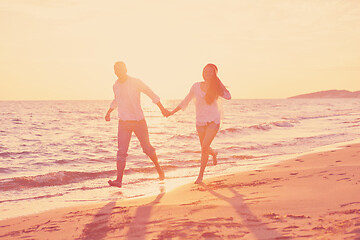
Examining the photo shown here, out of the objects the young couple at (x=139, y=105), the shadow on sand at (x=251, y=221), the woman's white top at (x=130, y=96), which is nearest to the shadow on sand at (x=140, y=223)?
the shadow on sand at (x=251, y=221)

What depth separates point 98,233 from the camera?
13.5 ft

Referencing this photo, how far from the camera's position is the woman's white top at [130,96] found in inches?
268

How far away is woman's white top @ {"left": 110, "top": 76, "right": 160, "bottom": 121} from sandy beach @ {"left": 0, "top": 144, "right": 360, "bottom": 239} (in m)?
1.69

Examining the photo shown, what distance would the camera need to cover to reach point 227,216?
424cm

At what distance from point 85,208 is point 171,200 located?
125cm

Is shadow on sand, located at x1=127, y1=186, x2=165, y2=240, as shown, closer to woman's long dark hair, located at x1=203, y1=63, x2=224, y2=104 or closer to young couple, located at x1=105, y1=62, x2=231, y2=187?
young couple, located at x1=105, y1=62, x2=231, y2=187

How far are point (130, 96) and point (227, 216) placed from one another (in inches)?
128

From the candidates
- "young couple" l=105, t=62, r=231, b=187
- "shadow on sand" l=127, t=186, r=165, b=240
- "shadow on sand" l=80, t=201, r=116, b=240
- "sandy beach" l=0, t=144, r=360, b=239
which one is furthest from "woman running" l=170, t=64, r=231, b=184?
"shadow on sand" l=80, t=201, r=116, b=240

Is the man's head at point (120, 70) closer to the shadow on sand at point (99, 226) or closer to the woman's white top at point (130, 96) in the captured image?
the woman's white top at point (130, 96)

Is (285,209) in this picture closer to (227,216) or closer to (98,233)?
(227,216)

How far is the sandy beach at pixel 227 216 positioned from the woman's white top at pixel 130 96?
169cm

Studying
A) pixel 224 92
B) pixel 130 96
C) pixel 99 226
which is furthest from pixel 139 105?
pixel 99 226

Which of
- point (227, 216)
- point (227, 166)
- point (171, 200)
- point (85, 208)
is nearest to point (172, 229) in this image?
point (227, 216)

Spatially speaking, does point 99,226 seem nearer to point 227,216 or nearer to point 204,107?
point 227,216
